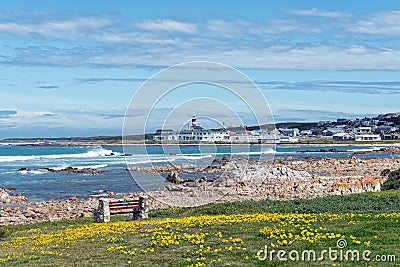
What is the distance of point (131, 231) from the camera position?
64.5 feet

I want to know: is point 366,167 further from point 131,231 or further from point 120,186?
point 131,231

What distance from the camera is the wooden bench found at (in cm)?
2756

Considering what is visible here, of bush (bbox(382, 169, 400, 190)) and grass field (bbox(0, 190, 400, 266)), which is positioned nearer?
grass field (bbox(0, 190, 400, 266))

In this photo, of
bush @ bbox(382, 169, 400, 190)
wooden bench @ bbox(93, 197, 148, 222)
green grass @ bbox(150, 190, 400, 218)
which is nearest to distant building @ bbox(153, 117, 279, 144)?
green grass @ bbox(150, 190, 400, 218)

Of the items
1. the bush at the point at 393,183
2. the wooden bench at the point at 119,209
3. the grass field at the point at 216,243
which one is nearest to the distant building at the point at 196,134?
the wooden bench at the point at 119,209

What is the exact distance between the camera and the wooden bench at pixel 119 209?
2756 centimetres

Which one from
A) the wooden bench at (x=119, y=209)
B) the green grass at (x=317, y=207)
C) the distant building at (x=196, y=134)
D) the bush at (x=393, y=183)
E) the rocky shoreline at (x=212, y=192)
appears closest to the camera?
the green grass at (x=317, y=207)

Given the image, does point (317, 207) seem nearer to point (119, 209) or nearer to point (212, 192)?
point (119, 209)

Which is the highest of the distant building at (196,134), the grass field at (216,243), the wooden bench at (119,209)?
the distant building at (196,134)

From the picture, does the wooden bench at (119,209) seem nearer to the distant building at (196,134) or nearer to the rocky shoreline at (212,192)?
the distant building at (196,134)

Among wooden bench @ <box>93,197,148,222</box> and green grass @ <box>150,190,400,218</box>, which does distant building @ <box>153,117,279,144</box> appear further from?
wooden bench @ <box>93,197,148,222</box>

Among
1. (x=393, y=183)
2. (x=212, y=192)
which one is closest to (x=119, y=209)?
(x=393, y=183)

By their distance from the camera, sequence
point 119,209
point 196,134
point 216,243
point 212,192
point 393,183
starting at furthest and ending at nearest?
1. point 196,134
2. point 212,192
3. point 393,183
4. point 119,209
5. point 216,243

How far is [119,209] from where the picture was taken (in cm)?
2755
